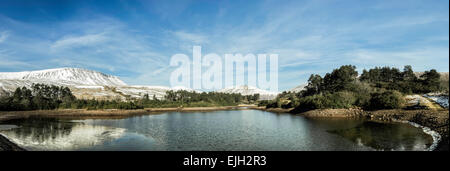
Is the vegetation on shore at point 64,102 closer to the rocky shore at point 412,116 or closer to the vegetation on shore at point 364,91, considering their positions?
the vegetation on shore at point 364,91

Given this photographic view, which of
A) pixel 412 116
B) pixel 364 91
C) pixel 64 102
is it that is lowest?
pixel 64 102

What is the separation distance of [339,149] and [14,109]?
116991 mm

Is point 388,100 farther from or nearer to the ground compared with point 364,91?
nearer to the ground

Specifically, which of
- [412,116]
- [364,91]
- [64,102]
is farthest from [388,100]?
[64,102]

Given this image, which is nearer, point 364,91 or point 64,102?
point 364,91

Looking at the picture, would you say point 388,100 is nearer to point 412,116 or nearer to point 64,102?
point 412,116

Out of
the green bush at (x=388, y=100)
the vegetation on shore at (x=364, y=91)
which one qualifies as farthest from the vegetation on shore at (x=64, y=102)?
the green bush at (x=388, y=100)

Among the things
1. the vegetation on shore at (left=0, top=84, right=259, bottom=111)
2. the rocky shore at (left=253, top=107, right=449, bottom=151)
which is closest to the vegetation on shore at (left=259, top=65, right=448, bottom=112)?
the rocky shore at (left=253, top=107, right=449, bottom=151)

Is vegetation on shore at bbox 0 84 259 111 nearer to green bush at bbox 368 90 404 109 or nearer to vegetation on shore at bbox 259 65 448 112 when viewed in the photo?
vegetation on shore at bbox 259 65 448 112

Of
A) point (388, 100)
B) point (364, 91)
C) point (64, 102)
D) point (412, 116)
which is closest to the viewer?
point (412, 116)

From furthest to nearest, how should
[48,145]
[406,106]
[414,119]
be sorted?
[406,106], [414,119], [48,145]
